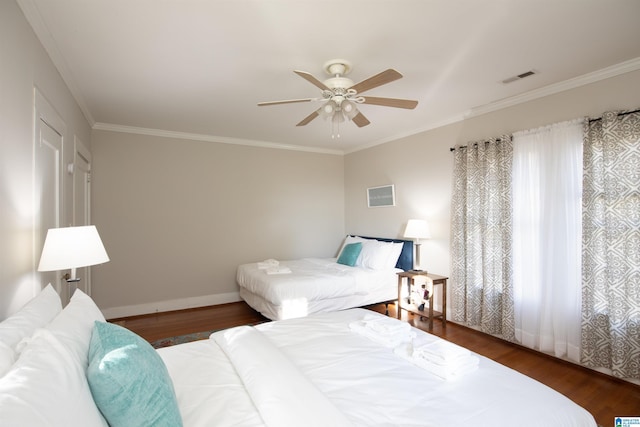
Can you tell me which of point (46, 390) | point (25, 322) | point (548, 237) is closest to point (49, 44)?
point (25, 322)

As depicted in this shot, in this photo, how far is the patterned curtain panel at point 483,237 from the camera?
3.31m

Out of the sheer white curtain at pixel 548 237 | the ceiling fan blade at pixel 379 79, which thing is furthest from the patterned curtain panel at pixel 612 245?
the ceiling fan blade at pixel 379 79

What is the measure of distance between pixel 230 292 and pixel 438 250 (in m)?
3.20

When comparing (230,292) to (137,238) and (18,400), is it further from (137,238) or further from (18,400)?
(18,400)

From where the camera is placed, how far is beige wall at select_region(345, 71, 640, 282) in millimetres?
2732

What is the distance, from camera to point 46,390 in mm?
739

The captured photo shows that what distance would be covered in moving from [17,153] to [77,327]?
115cm

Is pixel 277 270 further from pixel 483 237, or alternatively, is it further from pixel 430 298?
pixel 483 237

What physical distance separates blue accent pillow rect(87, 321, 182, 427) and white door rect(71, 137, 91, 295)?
2.61m

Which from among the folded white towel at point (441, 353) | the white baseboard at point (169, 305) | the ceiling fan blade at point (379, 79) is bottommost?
the white baseboard at point (169, 305)

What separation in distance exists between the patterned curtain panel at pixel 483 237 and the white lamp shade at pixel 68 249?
363cm

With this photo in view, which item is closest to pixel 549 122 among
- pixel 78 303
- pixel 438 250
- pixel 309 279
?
pixel 438 250

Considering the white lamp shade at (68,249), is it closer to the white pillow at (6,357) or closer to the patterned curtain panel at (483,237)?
the white pillow at (6,357)

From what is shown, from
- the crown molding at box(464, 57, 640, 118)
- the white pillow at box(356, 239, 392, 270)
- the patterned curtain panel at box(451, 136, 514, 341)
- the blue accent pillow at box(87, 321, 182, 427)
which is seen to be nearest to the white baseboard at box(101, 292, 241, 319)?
the white pillow at box(356, 239, 392, 270)
